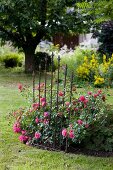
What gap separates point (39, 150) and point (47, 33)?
9.44 meters

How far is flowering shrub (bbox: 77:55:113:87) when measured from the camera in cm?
1142

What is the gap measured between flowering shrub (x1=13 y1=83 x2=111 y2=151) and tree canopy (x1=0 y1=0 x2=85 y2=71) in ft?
24.4

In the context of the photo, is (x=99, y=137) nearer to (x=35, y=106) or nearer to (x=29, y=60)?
(x=35, y=106)

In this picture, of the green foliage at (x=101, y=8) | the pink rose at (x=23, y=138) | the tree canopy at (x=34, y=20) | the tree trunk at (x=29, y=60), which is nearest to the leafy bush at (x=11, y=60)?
the tree trunk at (x=29, y=60)

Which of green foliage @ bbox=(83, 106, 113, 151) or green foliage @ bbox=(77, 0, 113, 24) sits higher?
green foliage @ bbox=(77, 0, 113, 24)

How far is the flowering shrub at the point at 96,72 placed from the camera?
11416 mm

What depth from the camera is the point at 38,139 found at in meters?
5.62

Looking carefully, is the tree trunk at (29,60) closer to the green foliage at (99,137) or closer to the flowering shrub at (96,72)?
the flowering shrub at (96,72)

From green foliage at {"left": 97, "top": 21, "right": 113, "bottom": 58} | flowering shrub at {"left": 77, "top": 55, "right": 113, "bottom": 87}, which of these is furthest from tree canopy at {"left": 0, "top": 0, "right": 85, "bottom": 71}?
flowering shrub at {"left": 77, "top": 55, "right": 113, "bottom": 87}

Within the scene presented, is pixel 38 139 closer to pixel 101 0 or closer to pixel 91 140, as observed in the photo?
pixel 91 140

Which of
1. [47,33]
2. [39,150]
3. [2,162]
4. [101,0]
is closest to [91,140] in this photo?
[39,150]

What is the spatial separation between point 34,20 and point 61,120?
27.0ft

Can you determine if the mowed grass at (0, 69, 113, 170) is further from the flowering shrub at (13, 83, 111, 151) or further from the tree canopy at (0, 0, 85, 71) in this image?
the tree canopy at (0, 0, 85, 71)

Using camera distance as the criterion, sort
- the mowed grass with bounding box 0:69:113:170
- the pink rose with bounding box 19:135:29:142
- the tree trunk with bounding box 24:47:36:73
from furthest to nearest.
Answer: the tree trunk with bounding box 24:47:36:73
the pink rose with bounding box 19:135:29:142
the mowed grass with bounding box 0:69:113:170
